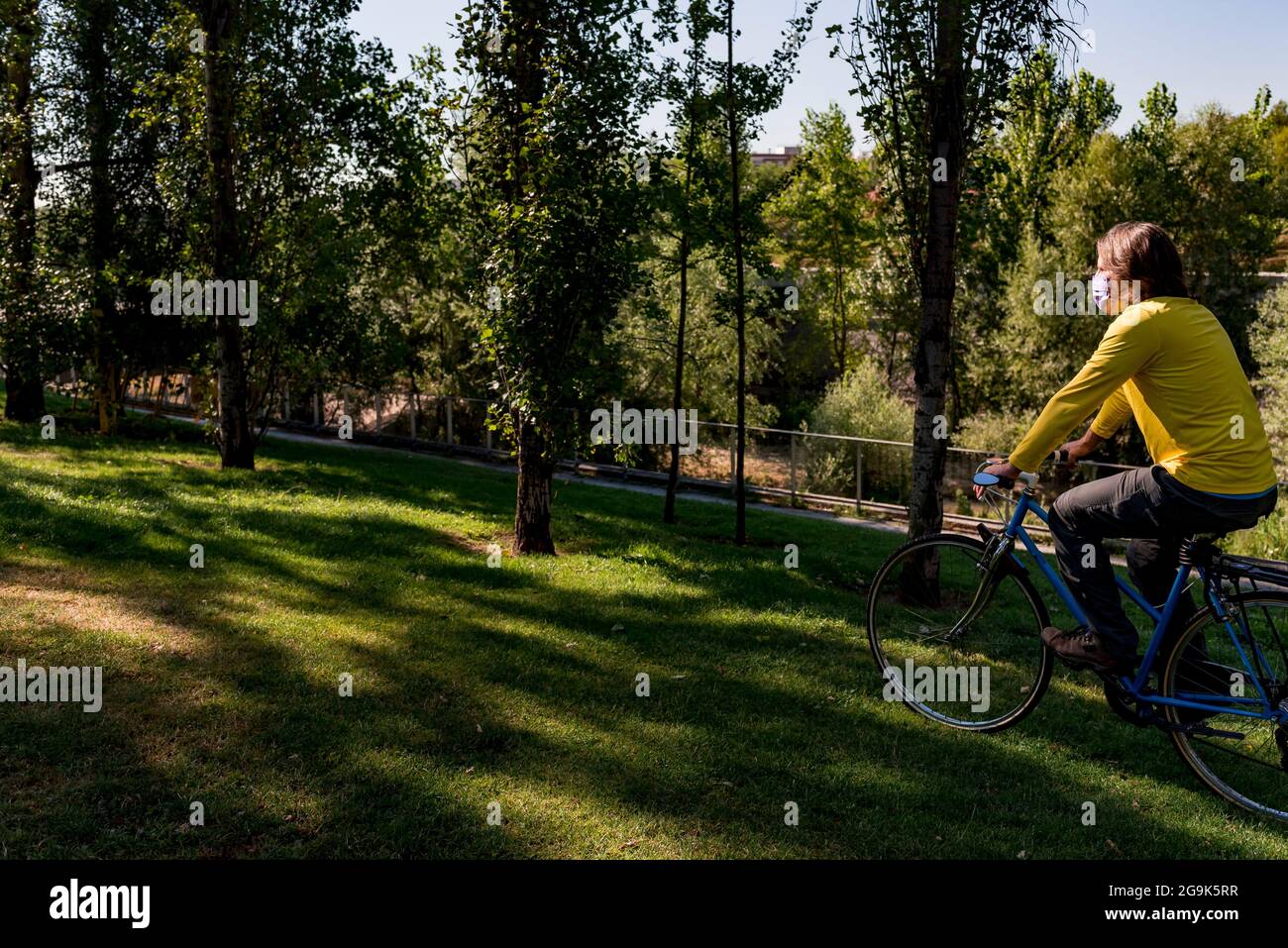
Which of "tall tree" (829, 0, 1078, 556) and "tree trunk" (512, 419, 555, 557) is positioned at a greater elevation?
"tall tree" (829, 0, 1078, 556)

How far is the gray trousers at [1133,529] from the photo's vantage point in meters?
4.55

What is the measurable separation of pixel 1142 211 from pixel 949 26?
32866 millimetres

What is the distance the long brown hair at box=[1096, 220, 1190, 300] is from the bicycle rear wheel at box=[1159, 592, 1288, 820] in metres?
1.44

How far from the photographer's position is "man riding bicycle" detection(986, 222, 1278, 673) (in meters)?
4.54

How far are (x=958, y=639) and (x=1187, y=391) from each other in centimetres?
201

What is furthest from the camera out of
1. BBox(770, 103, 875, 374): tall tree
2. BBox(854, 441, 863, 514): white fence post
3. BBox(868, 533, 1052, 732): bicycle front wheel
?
BBox(770, 103, 875, 374): tall tree

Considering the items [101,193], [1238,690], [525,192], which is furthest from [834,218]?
[1238,690]

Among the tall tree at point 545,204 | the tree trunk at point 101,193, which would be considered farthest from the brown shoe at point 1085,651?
the tree trunk at point 101,193

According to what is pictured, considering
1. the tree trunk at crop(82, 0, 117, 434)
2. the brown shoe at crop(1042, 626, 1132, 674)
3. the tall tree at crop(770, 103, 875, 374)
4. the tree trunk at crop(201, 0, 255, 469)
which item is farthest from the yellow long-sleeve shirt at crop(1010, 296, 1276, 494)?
the tall tree at crop(770, 103, 875, 374)

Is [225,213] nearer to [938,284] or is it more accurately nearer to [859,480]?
[938,284]

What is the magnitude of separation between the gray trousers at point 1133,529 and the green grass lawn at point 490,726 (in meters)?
0.86

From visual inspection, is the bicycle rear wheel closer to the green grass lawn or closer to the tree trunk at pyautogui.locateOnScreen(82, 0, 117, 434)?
the green grass lawn

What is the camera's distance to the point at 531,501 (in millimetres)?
10281

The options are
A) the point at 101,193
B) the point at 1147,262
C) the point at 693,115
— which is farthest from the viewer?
the point at 101,193
